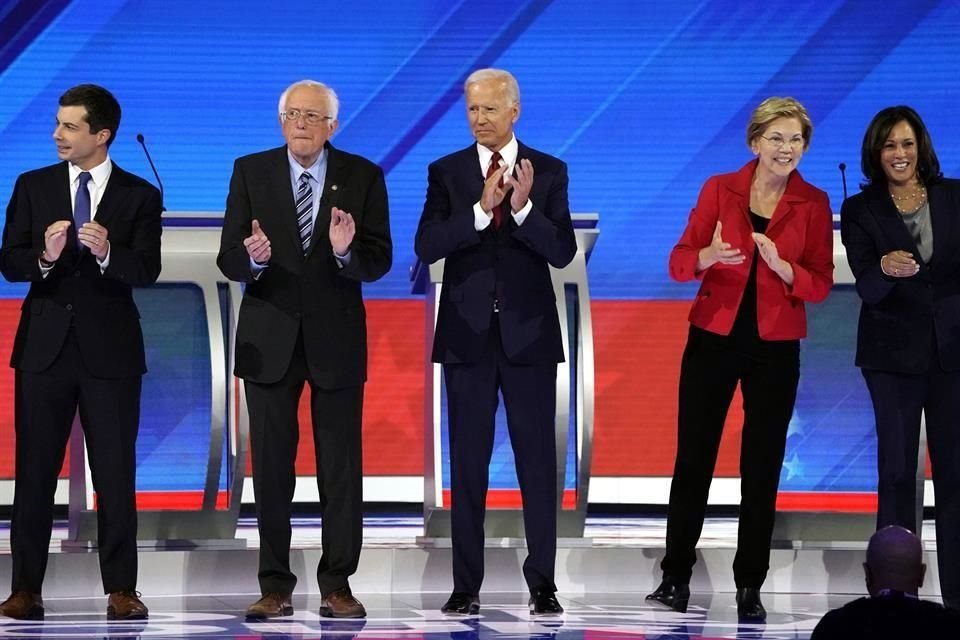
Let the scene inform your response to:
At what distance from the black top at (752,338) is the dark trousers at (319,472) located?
45.2 inches

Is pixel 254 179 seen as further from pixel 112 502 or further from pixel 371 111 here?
pixel 371 111

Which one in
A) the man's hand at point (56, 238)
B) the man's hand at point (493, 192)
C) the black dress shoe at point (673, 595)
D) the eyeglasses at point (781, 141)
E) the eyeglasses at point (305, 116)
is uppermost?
the eyeglasses at point (305, 116)

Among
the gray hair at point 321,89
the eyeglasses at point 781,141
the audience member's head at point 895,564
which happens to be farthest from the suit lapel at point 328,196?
the audience member's head at point 895,564

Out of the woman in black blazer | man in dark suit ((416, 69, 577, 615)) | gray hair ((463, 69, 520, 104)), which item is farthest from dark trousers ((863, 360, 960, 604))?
gray hair ((463, 69, 520, 104))

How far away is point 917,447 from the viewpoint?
446 centimetres

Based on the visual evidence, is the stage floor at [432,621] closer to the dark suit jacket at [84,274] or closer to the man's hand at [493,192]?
the dark suit jacket at [84,274]

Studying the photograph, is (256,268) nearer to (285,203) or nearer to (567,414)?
(285,203)

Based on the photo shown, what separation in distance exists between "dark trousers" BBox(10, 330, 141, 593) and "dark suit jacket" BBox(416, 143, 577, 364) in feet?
3.25

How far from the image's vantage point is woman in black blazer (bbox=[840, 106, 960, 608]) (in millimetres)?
4410

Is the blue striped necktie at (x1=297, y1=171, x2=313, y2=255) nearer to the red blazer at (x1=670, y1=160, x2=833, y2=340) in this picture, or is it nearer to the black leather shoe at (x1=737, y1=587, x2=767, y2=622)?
the red blazer at (x1=670, y1=160, x2=833, y2=340)

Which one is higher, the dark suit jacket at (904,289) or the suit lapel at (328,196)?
the suit lapel at (328,196)

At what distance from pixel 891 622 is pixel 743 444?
2620 mm

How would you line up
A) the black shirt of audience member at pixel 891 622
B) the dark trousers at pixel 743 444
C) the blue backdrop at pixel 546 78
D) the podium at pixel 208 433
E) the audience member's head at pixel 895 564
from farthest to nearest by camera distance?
the blue backdrop at pixel 546 78
the podium at pixel 208 433
the dark trousers at pixel 743 444
the audience member's head at pixel 895 564
the black shirt of audience member at pixel 891 622

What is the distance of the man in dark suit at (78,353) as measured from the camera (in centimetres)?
432
